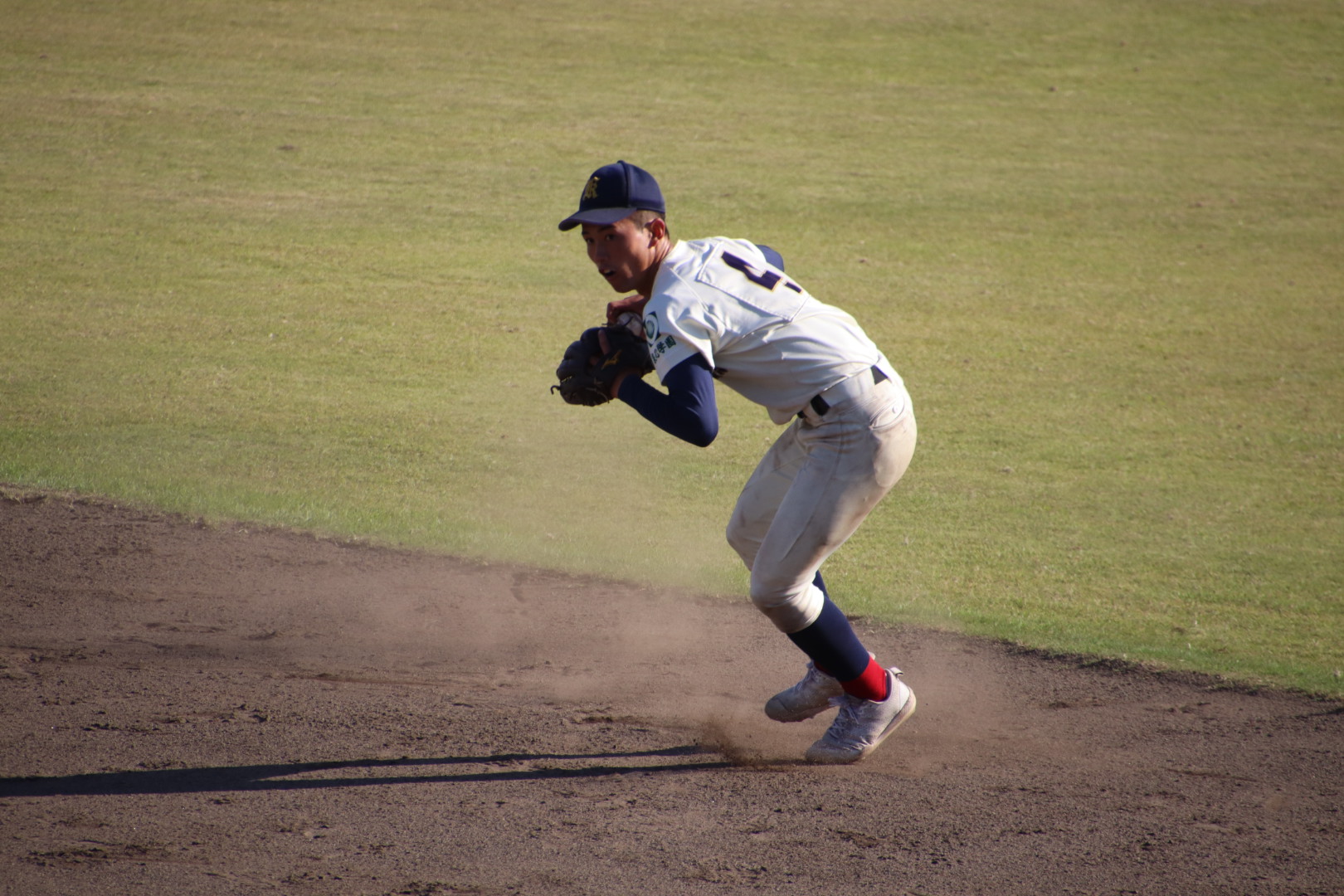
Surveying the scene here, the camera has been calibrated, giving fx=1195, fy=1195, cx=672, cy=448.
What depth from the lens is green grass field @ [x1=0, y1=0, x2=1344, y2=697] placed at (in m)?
6.48

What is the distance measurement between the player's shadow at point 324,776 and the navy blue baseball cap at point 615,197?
178 cm

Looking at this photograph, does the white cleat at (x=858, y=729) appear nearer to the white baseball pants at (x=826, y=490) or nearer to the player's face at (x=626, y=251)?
the white baseball pants at (x=826, y=490)

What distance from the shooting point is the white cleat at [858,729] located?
405 centimetres

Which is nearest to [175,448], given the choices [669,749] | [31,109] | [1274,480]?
[669,749]

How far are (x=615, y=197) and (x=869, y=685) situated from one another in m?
1.83

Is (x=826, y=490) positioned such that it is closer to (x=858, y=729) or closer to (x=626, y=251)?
(x=858, y=729)

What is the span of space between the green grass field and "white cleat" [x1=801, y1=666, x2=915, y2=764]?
1.41 m

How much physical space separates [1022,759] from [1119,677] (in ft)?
3.14

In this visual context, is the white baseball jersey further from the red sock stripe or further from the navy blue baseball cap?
the red sock stripe

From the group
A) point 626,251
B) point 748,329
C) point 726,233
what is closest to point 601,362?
point 626,251

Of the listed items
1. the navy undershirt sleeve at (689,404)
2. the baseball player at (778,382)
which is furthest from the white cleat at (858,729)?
the navy undershirt sleeve at (689,404)

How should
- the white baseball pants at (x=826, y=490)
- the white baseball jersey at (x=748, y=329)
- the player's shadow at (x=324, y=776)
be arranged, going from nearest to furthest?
1. the white baseball jersey at (x=748, y=329)
2. the player's shadow at (x=324, y=776)
3. the white baseball pants at (x=826, y=490)

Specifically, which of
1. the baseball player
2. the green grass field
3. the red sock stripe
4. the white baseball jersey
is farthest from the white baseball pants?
the green grass field

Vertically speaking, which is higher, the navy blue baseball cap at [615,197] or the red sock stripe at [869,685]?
the navy blue baseball cap at [615,197]
